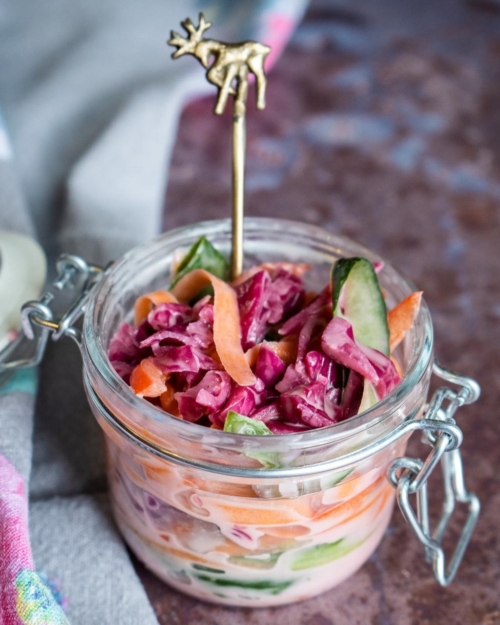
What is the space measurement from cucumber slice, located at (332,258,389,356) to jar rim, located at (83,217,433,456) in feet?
0.13

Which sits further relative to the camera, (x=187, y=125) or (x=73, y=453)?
(x=187, y=125)

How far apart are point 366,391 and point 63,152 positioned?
34.1 inches

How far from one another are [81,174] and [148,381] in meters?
0.59

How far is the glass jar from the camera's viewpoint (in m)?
0.61

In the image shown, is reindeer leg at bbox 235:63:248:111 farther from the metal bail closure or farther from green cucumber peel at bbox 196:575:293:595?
green cucumber peel at bbox 196:575:293:595

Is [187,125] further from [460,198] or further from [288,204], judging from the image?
[460,198]

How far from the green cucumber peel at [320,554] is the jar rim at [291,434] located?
152mm

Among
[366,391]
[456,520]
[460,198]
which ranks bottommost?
[456,520]

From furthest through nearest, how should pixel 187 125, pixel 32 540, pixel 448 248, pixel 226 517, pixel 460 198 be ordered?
pixel 187 125 < pixel 460 198 < pixel 448 248 < pixel 32 540 < pixel 226 517

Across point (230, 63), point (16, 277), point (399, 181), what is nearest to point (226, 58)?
point (230, 63)

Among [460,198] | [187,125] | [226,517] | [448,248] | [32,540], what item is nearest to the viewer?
[226,517]

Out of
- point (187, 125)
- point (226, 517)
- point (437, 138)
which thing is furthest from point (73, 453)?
point (437, 138)

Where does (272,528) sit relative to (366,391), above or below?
below

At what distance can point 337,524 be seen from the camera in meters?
0.69
